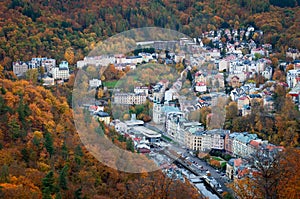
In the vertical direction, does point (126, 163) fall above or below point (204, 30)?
below

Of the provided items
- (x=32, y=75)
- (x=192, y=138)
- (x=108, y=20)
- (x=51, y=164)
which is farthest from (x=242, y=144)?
(x=108, y=20)

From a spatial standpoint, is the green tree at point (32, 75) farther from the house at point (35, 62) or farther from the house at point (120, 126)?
the house at point (120, 126)

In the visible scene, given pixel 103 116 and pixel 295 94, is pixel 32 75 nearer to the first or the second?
pixel 103 116

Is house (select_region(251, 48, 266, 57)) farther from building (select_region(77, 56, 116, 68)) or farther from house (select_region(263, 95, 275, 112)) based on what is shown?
building (select_region(77, 56, 116, 68))

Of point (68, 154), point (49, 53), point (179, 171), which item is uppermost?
point (49, 53)

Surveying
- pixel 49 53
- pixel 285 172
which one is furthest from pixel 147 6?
pixel 285 172

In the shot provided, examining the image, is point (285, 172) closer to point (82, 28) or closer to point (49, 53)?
point (49, 53)
